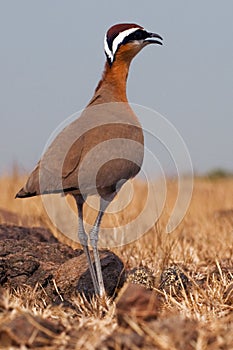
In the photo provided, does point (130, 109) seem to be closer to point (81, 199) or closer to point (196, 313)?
point (81, 199)

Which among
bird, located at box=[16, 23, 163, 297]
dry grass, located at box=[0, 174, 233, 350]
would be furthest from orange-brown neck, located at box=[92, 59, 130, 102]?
dry grass, located at box=[0, 174, 233, 350]

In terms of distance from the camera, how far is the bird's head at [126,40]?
12.9 feet

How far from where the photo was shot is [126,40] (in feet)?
12.9

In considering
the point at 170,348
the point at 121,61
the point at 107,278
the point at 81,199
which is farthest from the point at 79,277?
the point at 170,348

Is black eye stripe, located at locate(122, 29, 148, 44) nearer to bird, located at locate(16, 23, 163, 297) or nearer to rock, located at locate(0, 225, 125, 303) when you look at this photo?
bird, located at locate(16, 23, 163, 297)

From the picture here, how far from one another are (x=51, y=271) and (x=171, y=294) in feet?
2.36

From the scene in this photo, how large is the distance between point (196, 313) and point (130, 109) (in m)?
1.34

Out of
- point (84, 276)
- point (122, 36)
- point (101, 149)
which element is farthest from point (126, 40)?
point (84, 276)

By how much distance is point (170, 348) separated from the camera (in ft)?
7.08

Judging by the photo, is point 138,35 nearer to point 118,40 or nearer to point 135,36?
point 135,36

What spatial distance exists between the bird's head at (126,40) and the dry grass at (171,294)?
136cm

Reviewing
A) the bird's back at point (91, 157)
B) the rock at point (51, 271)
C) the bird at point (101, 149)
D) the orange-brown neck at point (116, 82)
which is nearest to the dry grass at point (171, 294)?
the rock at point (51, 271)

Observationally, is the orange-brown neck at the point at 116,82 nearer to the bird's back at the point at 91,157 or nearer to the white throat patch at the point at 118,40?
the white throat patch at the point at 118,40

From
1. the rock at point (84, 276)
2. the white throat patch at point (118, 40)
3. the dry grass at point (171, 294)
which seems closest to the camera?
the dry grass at point (171, 294)
